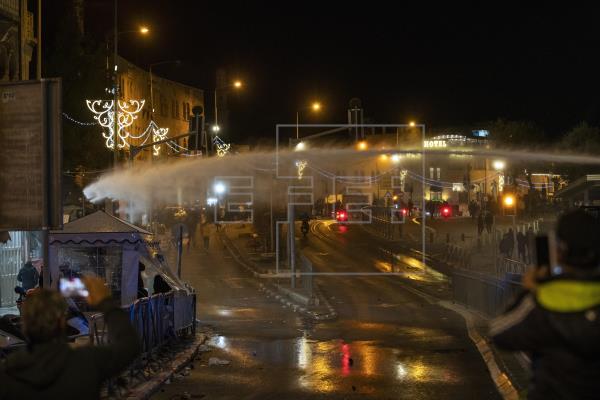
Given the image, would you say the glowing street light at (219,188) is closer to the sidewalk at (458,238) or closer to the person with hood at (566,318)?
the sidewalk at (458,238)

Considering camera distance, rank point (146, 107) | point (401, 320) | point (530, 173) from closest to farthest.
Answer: point (401, 320) < point (146, 107) < point (530, 173)

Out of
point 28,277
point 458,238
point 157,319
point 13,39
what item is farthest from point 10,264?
point 458,238

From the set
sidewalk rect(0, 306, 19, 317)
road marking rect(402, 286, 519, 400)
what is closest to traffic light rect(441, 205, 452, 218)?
road marking rect(402, 286, 519, 400)

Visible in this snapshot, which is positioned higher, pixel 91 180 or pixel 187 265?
pixel 91 180

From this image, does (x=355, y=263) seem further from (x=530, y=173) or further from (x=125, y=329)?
(x=530, y=173)

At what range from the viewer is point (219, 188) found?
6300 cm

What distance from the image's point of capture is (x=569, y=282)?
3818mm

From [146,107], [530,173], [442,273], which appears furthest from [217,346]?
[530,173]

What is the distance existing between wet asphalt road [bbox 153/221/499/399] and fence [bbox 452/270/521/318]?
2.49ft

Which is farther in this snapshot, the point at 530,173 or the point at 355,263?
the point at 530,173

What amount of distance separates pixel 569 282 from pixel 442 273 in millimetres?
33829

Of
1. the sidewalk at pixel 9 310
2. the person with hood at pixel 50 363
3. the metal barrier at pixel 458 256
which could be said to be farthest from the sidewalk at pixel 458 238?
the person with hood at pixel 50 363

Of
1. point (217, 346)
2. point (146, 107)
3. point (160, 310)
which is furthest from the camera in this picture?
point (146, 107)

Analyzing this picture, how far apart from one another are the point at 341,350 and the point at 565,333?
1236 cm
